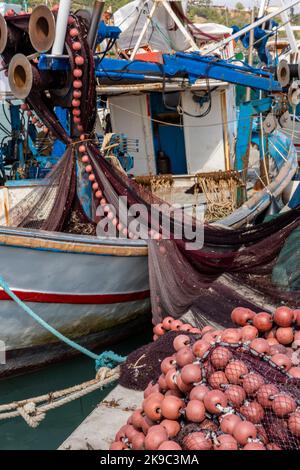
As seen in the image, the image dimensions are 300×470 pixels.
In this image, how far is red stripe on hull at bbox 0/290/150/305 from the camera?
577 centimetres

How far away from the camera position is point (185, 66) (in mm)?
7594

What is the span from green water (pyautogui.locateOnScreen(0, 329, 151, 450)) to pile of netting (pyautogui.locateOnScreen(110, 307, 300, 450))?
1883 mm

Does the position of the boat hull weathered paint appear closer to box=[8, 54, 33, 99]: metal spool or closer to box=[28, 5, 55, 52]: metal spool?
box=[8, 54, 33, 99]: metal spool

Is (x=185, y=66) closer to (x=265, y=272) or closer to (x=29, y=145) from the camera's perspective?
(x=265, y=272)

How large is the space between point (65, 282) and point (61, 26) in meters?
2.53

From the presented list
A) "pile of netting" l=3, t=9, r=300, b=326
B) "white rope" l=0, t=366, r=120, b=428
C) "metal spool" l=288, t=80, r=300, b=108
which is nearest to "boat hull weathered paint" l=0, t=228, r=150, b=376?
"pile of netting" l=3, t=9, r=300, b=326

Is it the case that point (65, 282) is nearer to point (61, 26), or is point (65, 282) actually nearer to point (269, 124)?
point (61, 26)

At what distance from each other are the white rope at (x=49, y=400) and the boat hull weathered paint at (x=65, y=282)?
1250 millimetres

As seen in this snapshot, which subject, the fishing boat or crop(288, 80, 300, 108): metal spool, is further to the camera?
crop(288, 80, 300, 108): metal spool

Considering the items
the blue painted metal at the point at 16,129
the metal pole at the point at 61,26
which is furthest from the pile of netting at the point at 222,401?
the blue painted metal at the point at 16,129

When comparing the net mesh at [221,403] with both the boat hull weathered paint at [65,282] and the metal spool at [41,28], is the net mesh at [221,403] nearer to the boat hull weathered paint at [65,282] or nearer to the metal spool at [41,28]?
the boat hull weathered paint at [65,282]

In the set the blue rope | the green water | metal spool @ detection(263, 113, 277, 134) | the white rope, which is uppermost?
metal spool @ detection(263, 113, 277, 134)

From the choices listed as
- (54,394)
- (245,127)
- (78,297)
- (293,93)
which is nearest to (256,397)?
(54,394)
